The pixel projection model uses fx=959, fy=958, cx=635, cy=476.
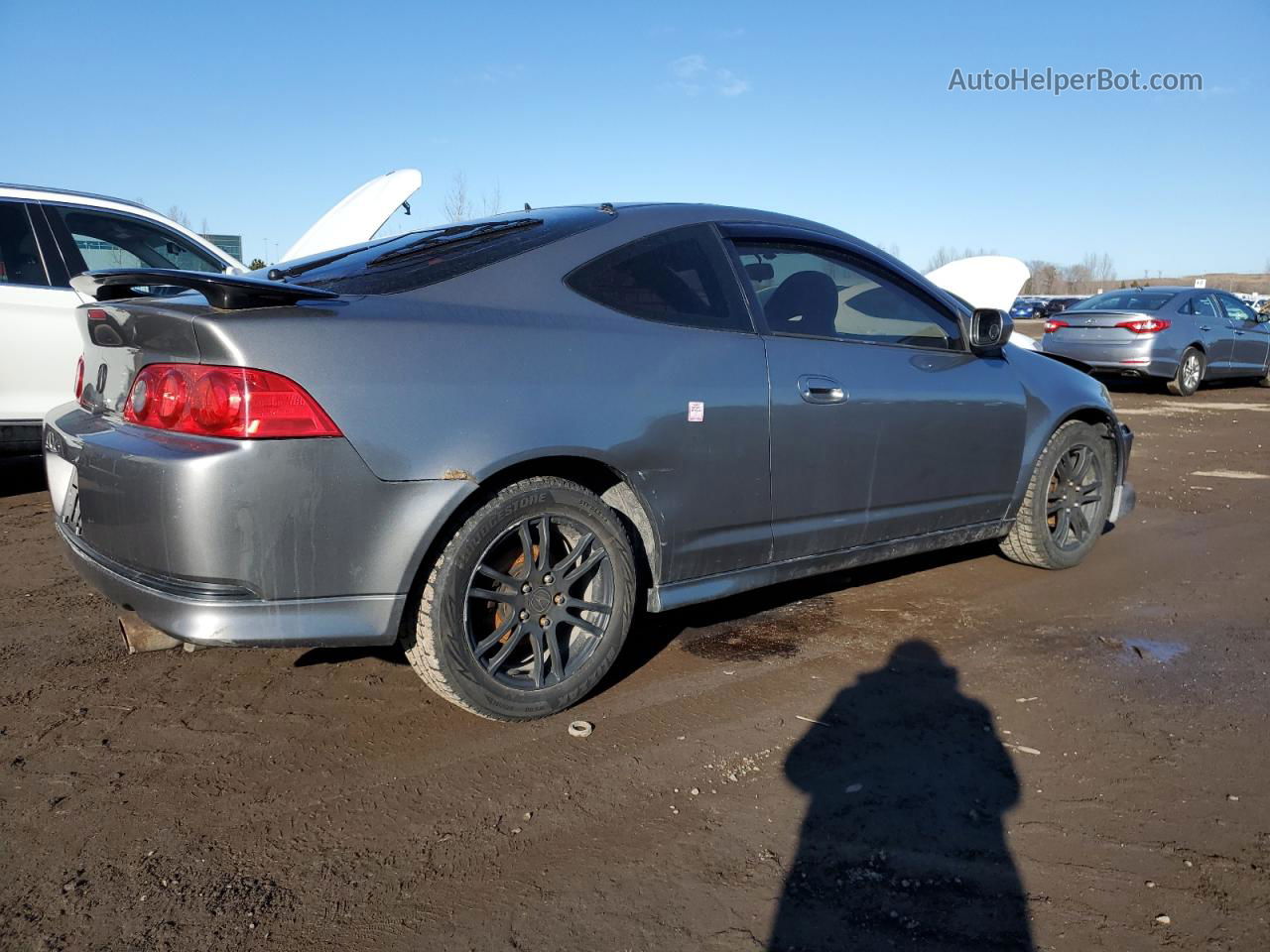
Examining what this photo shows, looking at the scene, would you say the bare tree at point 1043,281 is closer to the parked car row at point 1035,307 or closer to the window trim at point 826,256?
the parked car row at point 1035,307

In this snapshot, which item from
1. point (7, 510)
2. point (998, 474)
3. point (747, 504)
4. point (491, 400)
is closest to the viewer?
point (491, 400)

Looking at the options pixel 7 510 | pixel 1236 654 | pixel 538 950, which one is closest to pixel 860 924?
pixel 538 950

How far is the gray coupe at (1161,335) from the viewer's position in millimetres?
12680

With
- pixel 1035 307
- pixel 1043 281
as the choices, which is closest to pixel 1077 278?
pixel 1043 281

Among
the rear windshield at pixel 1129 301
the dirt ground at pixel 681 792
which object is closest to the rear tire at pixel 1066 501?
the dirt ground at pixel 681 792

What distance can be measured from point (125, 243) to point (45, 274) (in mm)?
674

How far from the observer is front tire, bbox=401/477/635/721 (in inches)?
104

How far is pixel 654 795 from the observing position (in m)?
2.52

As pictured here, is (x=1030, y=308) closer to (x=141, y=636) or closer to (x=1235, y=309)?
(x=1235, y=309)

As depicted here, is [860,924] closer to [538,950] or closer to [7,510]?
[538,950]

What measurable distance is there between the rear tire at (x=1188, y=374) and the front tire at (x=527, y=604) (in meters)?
12.6

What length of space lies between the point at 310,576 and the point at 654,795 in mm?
1061

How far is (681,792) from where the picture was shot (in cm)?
254

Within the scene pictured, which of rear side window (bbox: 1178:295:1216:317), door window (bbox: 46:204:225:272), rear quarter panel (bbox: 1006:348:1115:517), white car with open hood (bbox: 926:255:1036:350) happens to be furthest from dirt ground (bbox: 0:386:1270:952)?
rear side window (bbox: 1178:295:1216:317)
